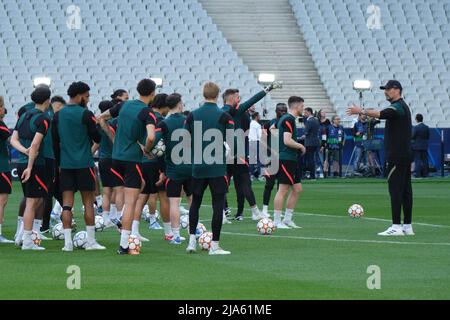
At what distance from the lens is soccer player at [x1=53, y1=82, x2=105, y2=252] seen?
15281 millimetres

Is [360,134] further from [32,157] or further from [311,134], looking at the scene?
[32,157]

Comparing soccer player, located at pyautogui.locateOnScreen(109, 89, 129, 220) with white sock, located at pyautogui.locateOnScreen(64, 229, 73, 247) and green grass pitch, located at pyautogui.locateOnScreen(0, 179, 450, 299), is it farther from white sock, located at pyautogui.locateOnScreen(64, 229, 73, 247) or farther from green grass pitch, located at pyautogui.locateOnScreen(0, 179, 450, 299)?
white sock, located at pyautogui.locateOnScreen(64, 229, 73, 247)

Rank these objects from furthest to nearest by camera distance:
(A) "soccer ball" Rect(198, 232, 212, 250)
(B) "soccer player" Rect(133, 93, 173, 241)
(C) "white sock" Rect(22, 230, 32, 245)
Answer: (B) "soccer player" Rect(133, 93, 173, 241)
(C) "white sock" Rect(22, 230, 32, 245)
(A) "soccer ball" Rect(198, 232, 212, 250)

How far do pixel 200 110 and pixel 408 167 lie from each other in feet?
14.9

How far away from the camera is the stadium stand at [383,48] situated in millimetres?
44938

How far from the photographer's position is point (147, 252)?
50.2 feet

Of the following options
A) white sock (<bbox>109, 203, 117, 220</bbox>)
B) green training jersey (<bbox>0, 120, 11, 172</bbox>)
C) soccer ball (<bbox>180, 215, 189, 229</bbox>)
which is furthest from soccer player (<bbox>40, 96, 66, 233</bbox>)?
soccer ball (<bbox>180, 215, 189, 229</bbox>)

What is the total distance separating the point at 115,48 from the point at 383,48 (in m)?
11.0

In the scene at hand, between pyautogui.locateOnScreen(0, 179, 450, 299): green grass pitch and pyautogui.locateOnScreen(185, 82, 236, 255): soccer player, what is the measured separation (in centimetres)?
53

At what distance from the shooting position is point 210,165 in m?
14.7

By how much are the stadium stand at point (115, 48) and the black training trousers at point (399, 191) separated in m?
24.6

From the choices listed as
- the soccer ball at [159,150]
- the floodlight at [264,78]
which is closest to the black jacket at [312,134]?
the floodlight at [264,78]
